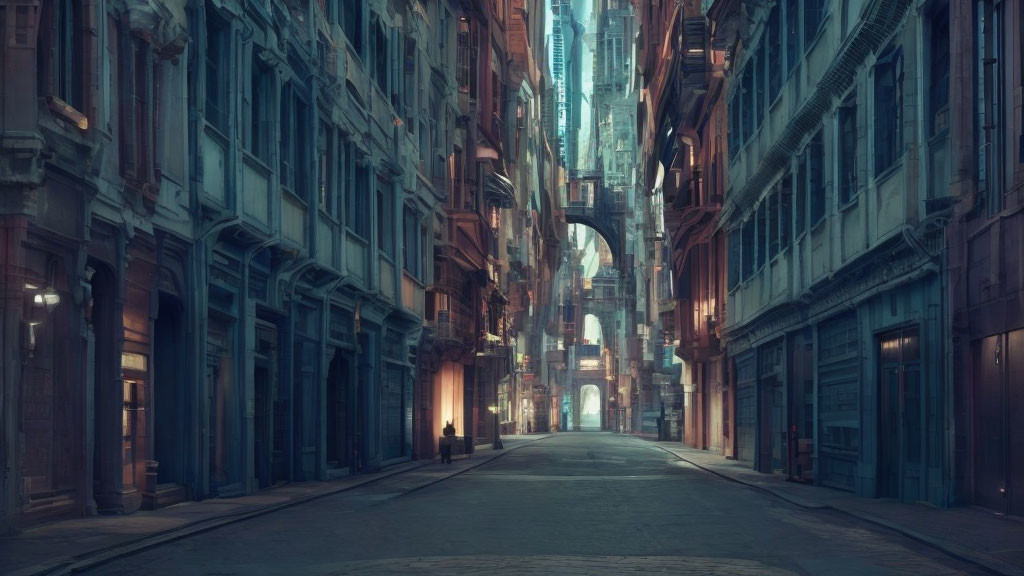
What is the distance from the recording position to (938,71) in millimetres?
20641

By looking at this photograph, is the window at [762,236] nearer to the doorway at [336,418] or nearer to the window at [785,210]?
the window at [785,210]

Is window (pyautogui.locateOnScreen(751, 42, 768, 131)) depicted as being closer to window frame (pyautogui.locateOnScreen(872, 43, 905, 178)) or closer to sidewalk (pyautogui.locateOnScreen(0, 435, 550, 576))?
window frame (pyautogui.locateOnScreen(872, 43, 905, 178))

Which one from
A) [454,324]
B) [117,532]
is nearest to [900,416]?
[117,532]

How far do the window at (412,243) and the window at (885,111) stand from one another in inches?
762

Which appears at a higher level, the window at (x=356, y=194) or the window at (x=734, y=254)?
the window at (x=356, y=194)

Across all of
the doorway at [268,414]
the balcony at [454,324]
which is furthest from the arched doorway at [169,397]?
the balcony at [454,324]

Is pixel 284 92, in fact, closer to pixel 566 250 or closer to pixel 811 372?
pixel 811 372

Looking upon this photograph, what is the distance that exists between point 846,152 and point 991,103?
7.42m

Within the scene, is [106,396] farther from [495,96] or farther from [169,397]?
[495,96]

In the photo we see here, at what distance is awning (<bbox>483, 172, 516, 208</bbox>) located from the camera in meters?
62.3

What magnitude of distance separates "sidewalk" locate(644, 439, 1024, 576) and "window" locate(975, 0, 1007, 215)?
171 inches

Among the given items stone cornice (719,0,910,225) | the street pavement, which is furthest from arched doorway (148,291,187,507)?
stone cornice (719,0,910,225)

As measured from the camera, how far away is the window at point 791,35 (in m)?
30.0

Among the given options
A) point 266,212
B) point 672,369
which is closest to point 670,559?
point 266,212
